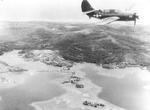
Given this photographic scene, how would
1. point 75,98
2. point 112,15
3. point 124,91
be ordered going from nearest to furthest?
point 75,98, point 112,15, point 124,91

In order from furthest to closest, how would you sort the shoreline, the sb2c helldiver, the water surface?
the sb2c helldiver, the water surface, the shoreline

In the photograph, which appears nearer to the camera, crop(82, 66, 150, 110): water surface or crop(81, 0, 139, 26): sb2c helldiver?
crop(82, 66, 150, 110): water surface

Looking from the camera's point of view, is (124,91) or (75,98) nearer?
(75,98)

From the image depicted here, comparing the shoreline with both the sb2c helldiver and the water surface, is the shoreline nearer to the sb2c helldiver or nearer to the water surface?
the water surface

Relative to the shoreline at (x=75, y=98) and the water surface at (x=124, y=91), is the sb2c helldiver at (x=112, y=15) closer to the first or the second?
the water surface at (x=124, y=91)

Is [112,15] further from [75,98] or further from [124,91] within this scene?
[75,98]

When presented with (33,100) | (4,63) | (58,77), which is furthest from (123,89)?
(4,63)

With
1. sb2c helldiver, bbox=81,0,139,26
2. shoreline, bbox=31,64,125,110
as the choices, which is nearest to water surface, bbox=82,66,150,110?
shoreline, bbox=31,64,125,110

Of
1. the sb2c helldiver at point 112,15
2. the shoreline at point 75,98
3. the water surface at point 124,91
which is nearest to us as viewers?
the shoreline at point 75,98

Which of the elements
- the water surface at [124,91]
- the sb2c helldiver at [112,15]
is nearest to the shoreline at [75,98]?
the water surface at [124,91]

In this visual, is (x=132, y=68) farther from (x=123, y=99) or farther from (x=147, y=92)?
(x=123, y=99)

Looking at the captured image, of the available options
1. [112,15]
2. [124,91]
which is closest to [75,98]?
[124,91]
